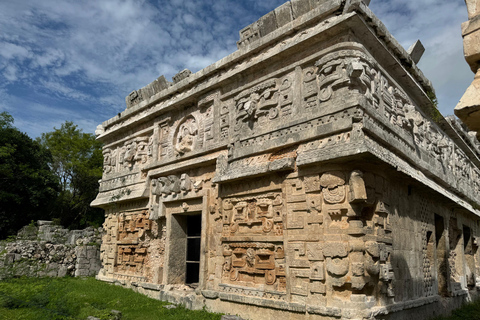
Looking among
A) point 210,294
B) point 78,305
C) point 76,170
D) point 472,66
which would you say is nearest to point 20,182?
point 76,170

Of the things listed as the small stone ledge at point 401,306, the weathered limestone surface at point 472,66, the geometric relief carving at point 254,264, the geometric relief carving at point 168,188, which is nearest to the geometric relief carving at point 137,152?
the geometric relief carving at point 168,188

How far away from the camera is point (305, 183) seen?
5.91 meters

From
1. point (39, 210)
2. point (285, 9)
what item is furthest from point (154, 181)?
point (39, 210)

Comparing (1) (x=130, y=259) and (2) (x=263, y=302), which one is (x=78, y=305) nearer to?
(2) (x=263, y=302)

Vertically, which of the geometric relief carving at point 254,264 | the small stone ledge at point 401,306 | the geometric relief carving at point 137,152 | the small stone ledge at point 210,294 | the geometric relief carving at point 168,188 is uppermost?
the geometric relief carving at point 137,152

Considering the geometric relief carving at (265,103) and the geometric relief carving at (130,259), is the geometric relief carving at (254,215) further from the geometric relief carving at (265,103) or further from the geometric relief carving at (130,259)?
the geometric relief carving at (130,259)

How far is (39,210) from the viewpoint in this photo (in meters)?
20.2

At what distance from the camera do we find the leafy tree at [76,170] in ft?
76.6

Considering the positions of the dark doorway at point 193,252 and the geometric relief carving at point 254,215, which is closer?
the geometric relief carving at point 254,215

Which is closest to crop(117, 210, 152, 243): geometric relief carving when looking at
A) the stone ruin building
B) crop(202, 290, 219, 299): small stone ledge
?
the stone ruin building

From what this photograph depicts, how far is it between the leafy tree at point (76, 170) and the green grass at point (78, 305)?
1547cm

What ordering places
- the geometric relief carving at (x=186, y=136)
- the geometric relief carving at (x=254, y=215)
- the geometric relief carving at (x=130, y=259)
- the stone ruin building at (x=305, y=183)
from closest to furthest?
the stone ruin building at (x=305, y=183)
the geometric relief carving at (x=254, y=215)
the geometric relief carving at (x=186, y=136)
the geometric relief carving at (x=130, y=259)

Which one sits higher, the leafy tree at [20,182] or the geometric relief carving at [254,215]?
the leafy tree at [20,182]

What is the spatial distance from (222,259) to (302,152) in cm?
285
